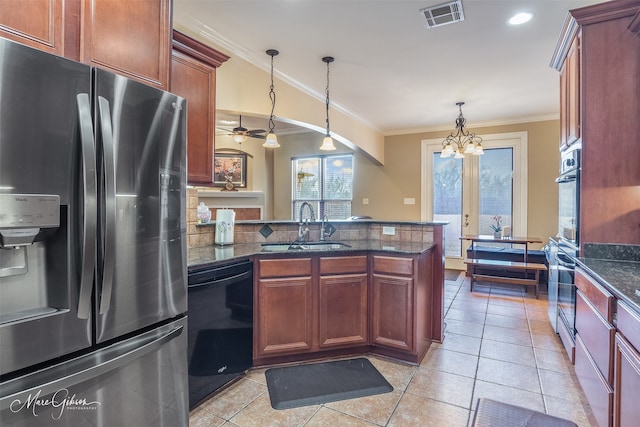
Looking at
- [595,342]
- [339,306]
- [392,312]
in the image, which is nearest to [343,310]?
[339,306]

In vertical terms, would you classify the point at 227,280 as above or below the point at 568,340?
above

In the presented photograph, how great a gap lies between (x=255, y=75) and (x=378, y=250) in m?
2.19

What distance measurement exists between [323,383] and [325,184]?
5466mm

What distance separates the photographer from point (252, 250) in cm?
251

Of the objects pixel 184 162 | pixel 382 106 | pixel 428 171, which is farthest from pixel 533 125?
pixel 184 162

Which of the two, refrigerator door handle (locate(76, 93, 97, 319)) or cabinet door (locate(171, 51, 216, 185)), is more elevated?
cabinet door (locate(171, 51, 216, 185))

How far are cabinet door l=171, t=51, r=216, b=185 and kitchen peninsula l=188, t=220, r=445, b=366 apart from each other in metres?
0.62

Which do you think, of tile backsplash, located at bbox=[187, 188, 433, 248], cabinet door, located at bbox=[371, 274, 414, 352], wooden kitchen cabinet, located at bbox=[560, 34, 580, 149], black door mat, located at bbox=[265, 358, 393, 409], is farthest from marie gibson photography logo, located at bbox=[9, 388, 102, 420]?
wooden kitchen cabinet, located at bbox=[560, 34, 580, 149]

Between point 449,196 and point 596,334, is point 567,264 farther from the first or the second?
point 449,196

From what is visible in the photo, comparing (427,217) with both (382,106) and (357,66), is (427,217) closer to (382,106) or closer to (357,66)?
(382,106)

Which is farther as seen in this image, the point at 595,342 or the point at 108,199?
the point at 595,342

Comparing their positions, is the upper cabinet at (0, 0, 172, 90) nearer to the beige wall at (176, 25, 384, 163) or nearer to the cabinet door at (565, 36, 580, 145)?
the beige wall at (176, 25, 384, 163)

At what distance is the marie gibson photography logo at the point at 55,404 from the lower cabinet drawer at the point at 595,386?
2174 millimetres

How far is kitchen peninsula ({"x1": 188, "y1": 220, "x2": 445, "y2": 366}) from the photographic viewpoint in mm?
2396
